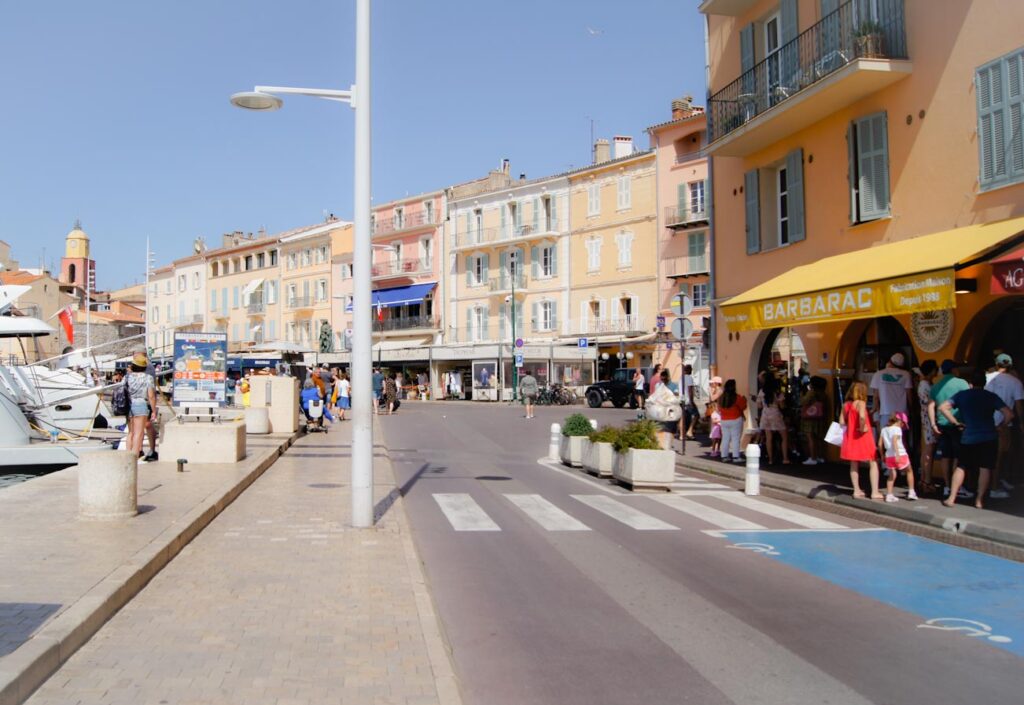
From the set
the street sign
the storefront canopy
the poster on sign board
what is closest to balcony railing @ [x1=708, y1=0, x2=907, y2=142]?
the storefront canopy

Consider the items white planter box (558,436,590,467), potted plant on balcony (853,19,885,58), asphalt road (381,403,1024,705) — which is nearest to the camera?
asphalt road (381,403,1024,705)

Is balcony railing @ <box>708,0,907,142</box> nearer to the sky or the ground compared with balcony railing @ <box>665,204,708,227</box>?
nearer to the ground

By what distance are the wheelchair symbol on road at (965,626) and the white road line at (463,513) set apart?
16.6 ft

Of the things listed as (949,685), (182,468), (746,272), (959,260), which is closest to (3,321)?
(182,468)

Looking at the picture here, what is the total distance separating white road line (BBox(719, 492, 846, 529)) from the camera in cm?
1124

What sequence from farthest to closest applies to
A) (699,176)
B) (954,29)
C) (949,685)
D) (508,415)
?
(699,176)
(508,415)
(954,29)
(949,685)

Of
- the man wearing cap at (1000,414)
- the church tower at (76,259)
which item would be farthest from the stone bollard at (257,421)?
the church tower at (76,259)

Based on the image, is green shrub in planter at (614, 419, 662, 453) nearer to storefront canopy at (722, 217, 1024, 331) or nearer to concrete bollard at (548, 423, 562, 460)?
storefront canopy at (722, 217, 1024, 331)

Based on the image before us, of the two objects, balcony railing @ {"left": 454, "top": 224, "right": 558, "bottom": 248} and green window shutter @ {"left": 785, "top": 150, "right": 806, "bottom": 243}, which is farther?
balcony railing @ {"left": 454, "top": 224, "right": 558, "bottom": 248}

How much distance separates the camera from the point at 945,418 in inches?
455

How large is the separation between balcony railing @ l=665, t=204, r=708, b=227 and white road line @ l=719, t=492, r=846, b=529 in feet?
113

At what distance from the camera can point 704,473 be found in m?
17.2

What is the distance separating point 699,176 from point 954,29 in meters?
35.1

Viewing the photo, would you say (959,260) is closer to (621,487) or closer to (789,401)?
(621,487)
